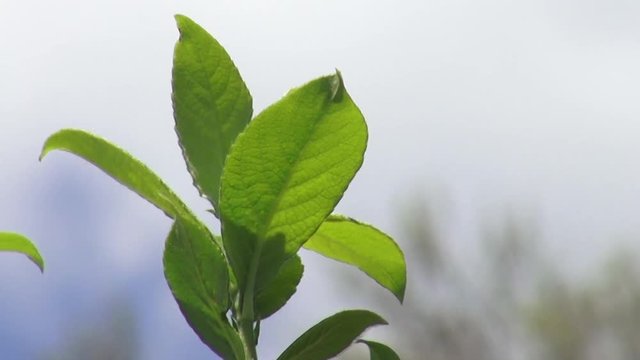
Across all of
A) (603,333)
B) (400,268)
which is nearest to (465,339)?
(603,333)

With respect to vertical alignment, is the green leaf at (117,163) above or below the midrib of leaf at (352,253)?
above

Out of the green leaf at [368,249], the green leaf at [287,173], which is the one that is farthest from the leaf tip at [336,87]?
the green leaf at [368,249]

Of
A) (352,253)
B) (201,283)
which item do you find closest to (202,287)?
(201,283)

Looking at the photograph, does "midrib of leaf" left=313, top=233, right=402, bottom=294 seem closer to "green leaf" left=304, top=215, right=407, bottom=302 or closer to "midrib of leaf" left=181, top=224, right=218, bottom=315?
"green leaf" left=304, top=215, right=407, bottom=302

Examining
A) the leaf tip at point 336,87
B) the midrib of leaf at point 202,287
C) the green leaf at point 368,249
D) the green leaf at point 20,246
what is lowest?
the midrib of leaf at point 202,287

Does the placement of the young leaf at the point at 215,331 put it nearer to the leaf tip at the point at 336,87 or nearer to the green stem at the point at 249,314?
the green stem at the point at 249,314

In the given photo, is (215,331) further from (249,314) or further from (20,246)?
(20,246)

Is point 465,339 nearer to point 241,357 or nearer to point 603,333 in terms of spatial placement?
point 603,333
